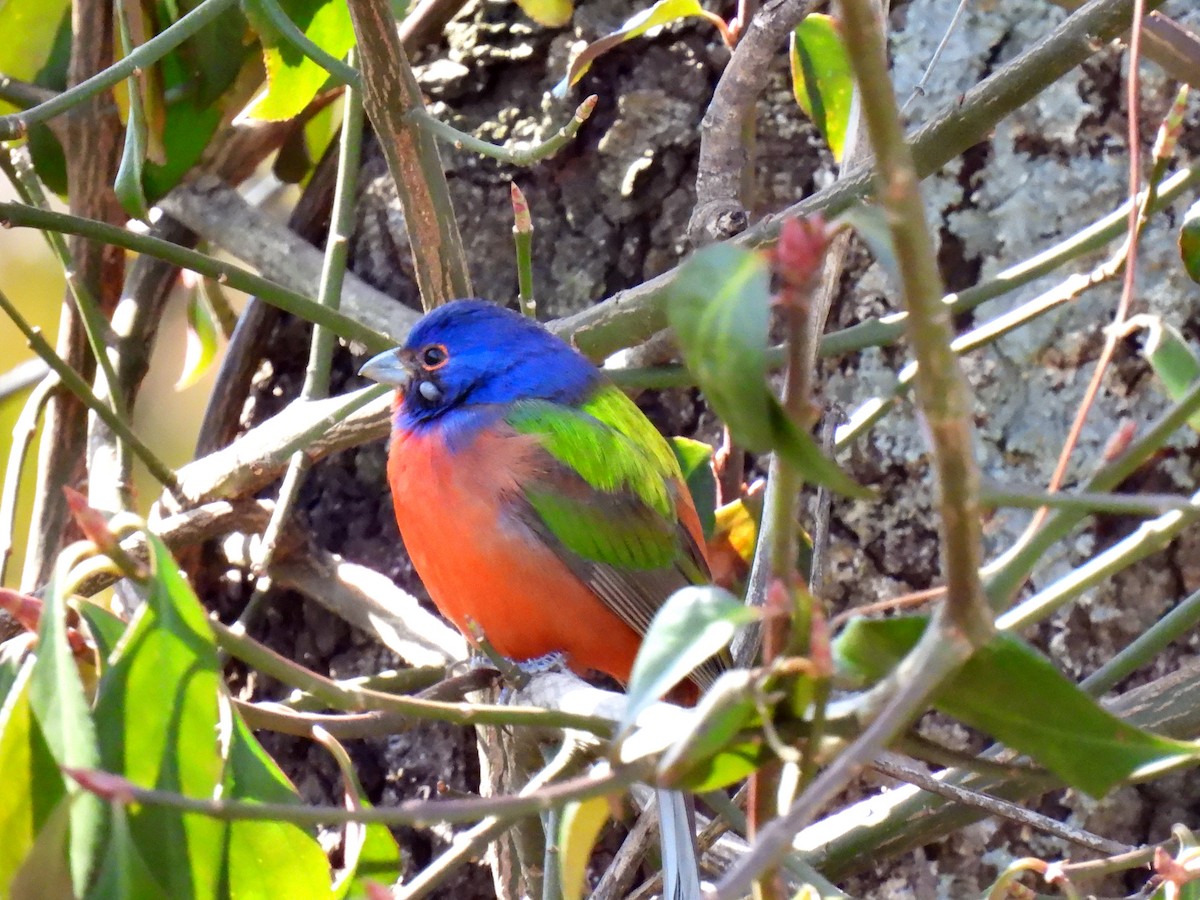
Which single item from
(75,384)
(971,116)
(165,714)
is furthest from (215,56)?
(165,714)

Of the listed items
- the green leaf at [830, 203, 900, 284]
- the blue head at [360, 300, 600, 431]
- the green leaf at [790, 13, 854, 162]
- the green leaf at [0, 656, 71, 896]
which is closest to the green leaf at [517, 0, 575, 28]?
the green leaf at [790, 13, 854, 162]

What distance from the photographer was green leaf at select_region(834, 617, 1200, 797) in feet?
4.20

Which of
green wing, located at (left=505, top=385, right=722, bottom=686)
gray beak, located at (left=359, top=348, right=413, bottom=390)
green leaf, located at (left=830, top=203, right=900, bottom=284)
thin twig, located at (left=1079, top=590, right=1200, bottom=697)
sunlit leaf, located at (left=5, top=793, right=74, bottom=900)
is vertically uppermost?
gray beak, located at (left=359, top=348, right=413, bottom=390)

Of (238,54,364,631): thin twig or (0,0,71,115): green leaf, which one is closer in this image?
(238,54,364,631): thin twig

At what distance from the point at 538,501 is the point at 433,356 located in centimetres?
44

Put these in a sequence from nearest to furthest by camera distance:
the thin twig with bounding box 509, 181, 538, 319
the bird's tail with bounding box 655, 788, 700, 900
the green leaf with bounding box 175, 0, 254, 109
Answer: the bird's tail with bounding box 655, 788, 700, 900, the thin twig with bounding box 509, 181, 538, 319, the green leaf with bounding box 175, 0, 254, 109

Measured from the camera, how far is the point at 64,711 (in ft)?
4.62

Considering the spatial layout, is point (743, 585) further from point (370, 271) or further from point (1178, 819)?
point (370, 271)

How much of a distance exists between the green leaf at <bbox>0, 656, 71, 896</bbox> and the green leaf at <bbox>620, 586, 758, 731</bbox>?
2.60 feet

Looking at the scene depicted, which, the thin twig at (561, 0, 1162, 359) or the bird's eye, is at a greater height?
the bird's eye

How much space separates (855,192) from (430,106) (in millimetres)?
1454

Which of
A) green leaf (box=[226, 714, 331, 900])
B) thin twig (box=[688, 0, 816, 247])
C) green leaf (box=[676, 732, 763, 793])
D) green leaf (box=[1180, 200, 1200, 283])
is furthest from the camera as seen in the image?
thin twig (box=[688, 0, 816, 247])

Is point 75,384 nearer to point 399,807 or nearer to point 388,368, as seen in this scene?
point 388,368

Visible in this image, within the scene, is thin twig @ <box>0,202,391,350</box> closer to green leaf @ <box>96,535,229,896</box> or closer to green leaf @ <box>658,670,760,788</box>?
green leaf @ <box>96,535,229,896</box>
